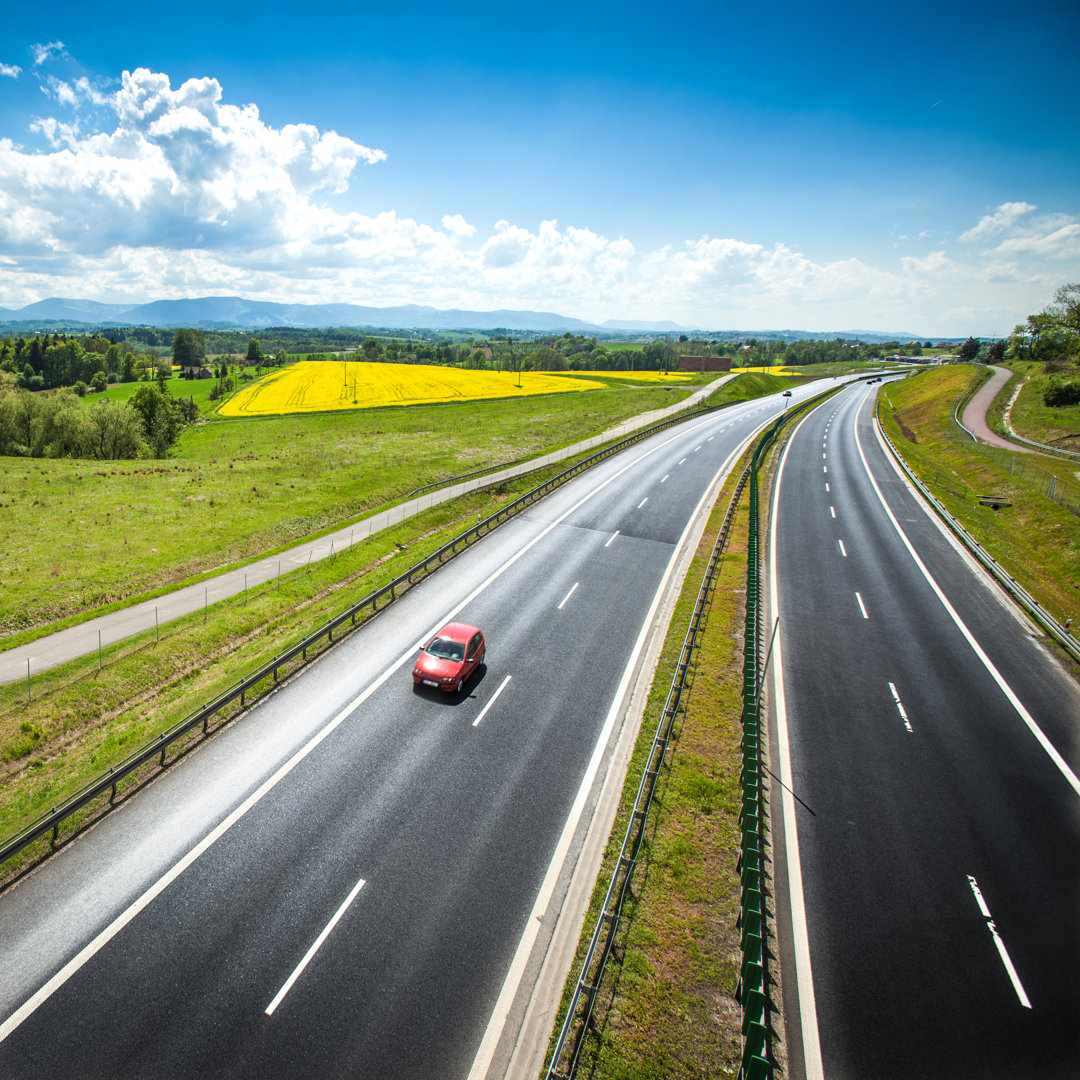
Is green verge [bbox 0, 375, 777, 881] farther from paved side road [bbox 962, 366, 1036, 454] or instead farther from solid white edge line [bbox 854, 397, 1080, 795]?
paved side road [bbox 962, 366, 1036, 454]

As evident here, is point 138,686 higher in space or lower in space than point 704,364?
lower

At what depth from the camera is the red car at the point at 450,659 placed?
18.7 metres

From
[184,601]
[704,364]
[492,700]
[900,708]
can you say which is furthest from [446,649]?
[704,364]

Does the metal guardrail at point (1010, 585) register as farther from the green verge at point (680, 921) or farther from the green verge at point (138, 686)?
the green verge at point (138, 686)

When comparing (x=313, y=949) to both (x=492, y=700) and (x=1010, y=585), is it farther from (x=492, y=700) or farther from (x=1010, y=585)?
(x=1010, y=585)

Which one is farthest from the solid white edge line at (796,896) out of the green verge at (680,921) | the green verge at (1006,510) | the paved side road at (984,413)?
the paved side road at (984,413)

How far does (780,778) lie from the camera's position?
15.7m

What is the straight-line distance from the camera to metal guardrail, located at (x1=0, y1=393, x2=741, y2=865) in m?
12.9

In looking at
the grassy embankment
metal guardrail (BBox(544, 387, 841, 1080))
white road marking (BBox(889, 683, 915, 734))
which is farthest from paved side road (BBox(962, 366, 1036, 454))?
metal guardrail (BBox(544, 387, 841, 1080))

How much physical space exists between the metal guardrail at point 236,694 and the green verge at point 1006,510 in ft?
95.1

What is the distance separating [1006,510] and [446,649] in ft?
136

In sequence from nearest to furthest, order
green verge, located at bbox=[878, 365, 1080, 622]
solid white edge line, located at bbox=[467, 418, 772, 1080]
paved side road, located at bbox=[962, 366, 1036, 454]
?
1. solid white edge line, located at bbox=[467, 418, 772, 1080]
2. green verge, located at bbox=[878, 365, 1080, 622]
3. paved side road, located at bbox=[962, 366, 1036, 454]

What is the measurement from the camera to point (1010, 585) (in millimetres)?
26969

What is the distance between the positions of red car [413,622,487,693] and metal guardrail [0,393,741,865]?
16.1 ft
